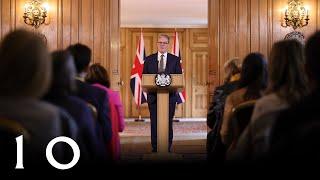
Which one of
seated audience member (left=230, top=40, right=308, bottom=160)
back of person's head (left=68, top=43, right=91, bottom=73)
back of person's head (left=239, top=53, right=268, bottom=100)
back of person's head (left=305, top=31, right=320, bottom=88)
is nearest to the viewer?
back of person's head (left=305, top=31, right=320, bottom=88)

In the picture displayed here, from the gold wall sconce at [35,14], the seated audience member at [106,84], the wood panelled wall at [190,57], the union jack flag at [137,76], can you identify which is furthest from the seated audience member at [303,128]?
the wood panelled wall at [190,57]

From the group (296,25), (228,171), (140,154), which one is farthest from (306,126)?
(296,25)

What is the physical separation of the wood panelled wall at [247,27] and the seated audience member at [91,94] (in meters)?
3.83

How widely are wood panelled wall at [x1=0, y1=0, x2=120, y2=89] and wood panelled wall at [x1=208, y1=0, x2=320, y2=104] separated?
55.2 inches

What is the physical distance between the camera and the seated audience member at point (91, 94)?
253 centimetres

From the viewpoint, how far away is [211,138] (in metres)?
3.54

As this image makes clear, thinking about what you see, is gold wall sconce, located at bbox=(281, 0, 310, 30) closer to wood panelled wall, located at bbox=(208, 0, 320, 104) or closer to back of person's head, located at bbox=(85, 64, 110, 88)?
wood panelled wall, located at bbox=(208, 0, 320, 104)

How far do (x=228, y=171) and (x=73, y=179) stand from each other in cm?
55

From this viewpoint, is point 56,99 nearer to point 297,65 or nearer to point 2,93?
point 2,93

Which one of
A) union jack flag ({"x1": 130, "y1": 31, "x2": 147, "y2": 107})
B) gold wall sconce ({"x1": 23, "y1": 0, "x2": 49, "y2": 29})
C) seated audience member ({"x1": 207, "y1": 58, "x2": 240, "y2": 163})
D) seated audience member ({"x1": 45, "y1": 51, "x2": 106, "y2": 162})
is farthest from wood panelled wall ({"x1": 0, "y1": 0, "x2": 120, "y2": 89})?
seated audience member ({"x1": 45, "y1": 51, "x2": 106, "y2": 162})

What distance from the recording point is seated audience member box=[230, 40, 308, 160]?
6.72ft

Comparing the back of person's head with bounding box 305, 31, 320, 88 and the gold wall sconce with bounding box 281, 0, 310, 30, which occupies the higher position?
the gold wall sconce with bounding box 281, 0, 310, 30

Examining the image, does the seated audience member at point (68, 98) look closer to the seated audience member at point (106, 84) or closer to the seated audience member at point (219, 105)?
the seated audience member at point (106, 84)

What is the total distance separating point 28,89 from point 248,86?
1.41 metres
